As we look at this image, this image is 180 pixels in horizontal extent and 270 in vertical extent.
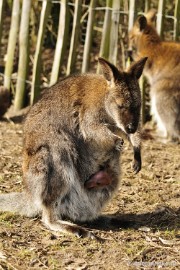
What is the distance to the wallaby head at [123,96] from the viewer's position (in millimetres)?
5316

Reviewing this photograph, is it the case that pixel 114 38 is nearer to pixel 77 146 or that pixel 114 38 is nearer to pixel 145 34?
pixel 145 34

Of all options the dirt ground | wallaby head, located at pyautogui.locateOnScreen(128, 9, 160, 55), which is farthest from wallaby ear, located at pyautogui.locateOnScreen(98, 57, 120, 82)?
wallaby head, located at pyautogui.locateOnScreen(128, 9, 160, 55)

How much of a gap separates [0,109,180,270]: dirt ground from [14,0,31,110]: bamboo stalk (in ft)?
A: 7.45

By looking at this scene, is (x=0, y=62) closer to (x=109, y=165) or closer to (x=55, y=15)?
(x=55, y=15)

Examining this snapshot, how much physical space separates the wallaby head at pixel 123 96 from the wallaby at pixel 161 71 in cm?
308

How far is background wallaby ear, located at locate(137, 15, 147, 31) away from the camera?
8495 mm

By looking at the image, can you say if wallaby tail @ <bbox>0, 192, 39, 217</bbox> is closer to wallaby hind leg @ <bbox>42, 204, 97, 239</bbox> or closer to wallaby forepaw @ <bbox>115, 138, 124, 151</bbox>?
wallaby hind leg @ <bbox>42, 204, 97, 239</bbox>

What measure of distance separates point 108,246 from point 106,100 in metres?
1.21

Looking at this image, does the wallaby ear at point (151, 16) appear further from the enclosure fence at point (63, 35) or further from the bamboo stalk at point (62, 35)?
the bamboo stalk at point (62, 35)

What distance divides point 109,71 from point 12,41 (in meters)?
4.22

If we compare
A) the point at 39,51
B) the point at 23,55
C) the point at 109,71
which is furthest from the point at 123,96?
the point at 23,55

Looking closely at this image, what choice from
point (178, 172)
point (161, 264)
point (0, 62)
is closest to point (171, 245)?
point (161, 264)

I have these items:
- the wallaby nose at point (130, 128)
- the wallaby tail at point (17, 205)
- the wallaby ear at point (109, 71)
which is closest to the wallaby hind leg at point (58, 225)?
the wallaby tail at point (17, 205)

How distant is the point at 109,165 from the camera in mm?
5590
